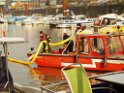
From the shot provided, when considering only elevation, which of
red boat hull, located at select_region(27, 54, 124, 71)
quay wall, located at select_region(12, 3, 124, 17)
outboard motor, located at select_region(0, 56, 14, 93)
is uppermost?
outboard motor, located at select_region(0, 56, 14, 93)

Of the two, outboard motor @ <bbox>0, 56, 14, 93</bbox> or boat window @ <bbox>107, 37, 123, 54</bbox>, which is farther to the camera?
boat window @ <bbox>107, 37, 123, 54</bbox>

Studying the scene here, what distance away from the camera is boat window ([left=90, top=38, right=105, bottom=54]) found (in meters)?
18.1

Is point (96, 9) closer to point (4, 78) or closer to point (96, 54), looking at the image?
point (96, 54)

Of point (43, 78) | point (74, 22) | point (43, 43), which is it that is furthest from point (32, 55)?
point (74, 22)

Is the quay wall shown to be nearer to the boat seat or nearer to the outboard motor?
the outboard motor

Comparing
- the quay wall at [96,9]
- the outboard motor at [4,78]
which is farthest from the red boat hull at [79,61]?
the quay wall at [96,9]

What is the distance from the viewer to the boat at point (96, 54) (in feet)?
57.1

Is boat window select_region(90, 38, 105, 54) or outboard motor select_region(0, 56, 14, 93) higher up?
outboard motor select_region(0, 56, 14, 93)

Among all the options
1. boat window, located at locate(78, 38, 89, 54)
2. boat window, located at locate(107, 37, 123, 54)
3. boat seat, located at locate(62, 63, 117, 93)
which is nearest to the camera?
boat seat, located at locate(62, 63, 117, 93)

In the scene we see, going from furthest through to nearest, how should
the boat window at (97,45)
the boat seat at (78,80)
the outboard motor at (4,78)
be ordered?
the boat window at (97,45) → the outboard motor at (4,78) → the boat seat at (78,80)

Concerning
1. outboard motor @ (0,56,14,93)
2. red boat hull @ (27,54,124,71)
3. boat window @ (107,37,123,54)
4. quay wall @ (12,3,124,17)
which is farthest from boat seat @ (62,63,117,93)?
quay wall @ (12,3,124,17)

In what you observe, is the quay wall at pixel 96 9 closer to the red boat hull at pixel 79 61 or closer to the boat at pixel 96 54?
the red boat hull at pixel 79 61

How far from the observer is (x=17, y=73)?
2019cm

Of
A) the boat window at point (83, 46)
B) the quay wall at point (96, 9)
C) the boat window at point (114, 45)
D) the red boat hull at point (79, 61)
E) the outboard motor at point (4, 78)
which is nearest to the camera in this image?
the outboard motor at point (4, 78)
